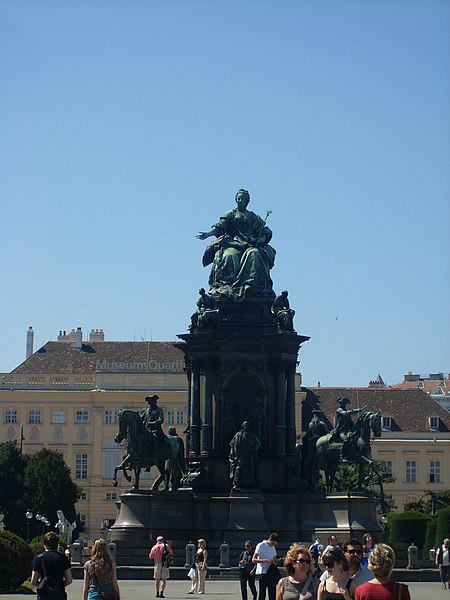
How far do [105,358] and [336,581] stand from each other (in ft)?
327

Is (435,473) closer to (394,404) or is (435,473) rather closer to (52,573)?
(394,404)

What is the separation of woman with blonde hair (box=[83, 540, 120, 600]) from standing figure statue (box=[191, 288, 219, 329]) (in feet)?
100

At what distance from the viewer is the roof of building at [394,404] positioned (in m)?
114

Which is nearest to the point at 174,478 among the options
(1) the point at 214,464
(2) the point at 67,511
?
(1) the point at 214,464

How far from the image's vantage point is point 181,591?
1458 inches

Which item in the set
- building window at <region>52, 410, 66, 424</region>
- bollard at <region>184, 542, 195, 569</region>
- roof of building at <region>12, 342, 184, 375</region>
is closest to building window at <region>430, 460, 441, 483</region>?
roof of building at <region>12, 342, 184, 375</region>

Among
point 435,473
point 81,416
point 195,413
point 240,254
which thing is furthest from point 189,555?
point 81,416

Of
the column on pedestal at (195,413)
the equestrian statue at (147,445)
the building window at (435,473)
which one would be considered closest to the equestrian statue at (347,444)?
the column on pedestal at (195,413)

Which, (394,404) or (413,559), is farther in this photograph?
(394,404)

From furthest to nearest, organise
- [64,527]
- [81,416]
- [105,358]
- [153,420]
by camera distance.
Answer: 1. [105,358]
2. [81,416]
3. [64,527]
4. [153,420]

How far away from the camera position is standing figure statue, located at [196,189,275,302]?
160ft

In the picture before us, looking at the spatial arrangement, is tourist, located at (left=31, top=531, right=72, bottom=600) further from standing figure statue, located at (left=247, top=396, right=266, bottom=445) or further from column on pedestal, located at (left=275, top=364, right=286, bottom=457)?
column on pedestal, located at (left=275, top=364, right=286, bottom=457)

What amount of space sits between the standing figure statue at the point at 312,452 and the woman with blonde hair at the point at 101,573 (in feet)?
101

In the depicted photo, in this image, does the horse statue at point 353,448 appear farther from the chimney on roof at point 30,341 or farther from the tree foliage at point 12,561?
the chimney on roof at point 30,341
